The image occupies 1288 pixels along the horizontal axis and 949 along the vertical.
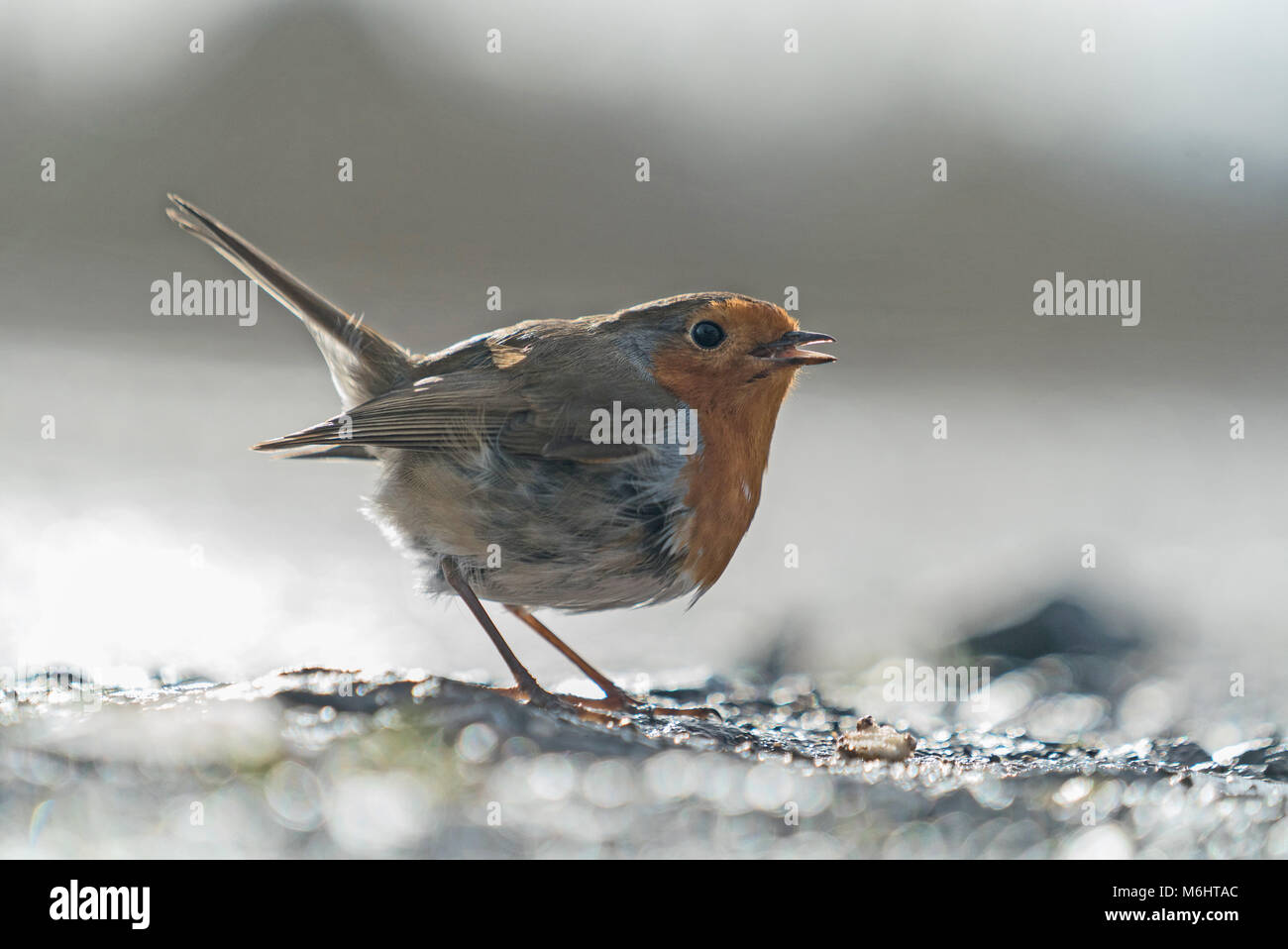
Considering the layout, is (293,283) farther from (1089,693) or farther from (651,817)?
(1089,693)

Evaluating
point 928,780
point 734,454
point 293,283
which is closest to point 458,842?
point 928,780

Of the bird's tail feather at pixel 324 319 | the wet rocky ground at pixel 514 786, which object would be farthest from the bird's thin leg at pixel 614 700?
the bird's tail feather at pixel 324 319

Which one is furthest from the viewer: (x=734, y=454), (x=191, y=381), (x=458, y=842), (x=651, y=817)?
(x=191, y=381)

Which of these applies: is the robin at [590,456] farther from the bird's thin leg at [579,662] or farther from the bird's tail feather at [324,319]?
the bird's tail feather at [324,319]

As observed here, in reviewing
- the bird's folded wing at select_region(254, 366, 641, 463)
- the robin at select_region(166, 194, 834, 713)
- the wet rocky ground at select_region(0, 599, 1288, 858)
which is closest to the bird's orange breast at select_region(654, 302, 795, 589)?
the robin at select_region(166, 194, 834, 713)

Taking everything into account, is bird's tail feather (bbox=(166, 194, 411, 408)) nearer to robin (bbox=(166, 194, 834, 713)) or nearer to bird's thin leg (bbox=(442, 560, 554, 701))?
robin (bbox=(166, 194, 834, 713))

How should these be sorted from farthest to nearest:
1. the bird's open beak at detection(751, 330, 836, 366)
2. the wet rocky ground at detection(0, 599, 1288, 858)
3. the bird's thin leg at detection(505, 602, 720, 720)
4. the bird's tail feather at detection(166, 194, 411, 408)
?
1. the bird's tail feather at detection(166, 194, 411, 408)
2. the bird's thin leg at detection(505, 602, 720, 720)
3. the bird's open beak at detection(751, 330, 836, 366)
4. the wet rocky ground at detection(0, 599, 1288, 858)

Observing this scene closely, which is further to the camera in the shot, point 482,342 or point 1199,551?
point 1199,551
